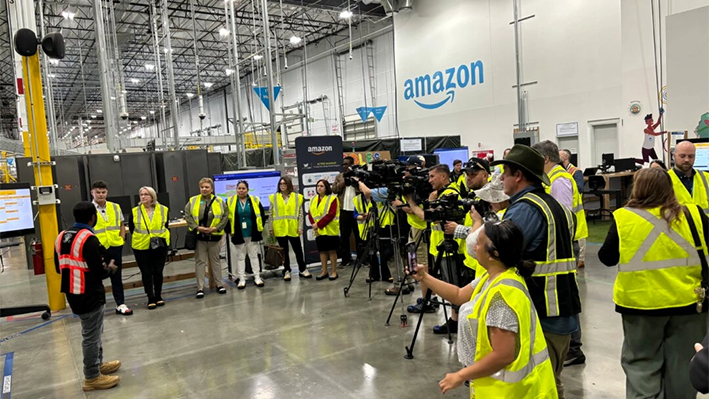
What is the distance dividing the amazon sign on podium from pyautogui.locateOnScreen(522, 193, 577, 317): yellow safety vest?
5197 millimetres

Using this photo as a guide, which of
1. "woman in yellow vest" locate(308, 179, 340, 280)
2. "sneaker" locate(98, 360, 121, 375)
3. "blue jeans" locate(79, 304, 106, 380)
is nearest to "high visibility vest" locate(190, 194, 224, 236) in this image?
"woman in yellow vest" locate(308, 179, 340, 280)

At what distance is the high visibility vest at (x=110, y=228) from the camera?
5.35m

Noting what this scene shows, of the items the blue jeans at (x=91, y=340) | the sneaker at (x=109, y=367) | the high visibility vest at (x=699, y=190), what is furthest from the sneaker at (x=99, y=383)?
the high visibility vest at (x=699, y=190)

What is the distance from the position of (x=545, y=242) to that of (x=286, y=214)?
4788mm

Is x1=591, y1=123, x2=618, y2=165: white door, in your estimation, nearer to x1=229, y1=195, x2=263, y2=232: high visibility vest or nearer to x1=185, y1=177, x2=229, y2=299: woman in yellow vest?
x1=229, y1=195, x2=263, y2=232: high visibility vest

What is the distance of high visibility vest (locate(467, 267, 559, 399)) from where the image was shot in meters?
1.57

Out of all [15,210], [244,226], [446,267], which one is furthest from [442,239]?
[15,210]

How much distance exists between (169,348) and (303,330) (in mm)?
1272

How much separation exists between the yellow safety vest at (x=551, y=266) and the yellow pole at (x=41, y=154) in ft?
18.9

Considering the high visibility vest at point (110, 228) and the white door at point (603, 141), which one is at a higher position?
the white door at point (603, 141)

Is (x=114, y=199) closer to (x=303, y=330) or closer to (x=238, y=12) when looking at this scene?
(x=303, y=330)

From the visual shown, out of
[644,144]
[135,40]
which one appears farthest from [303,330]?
[135,40]

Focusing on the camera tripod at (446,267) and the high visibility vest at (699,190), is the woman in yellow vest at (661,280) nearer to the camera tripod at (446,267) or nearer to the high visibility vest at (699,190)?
the camera tripod at (446,267)

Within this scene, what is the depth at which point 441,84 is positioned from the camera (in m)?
15.2
